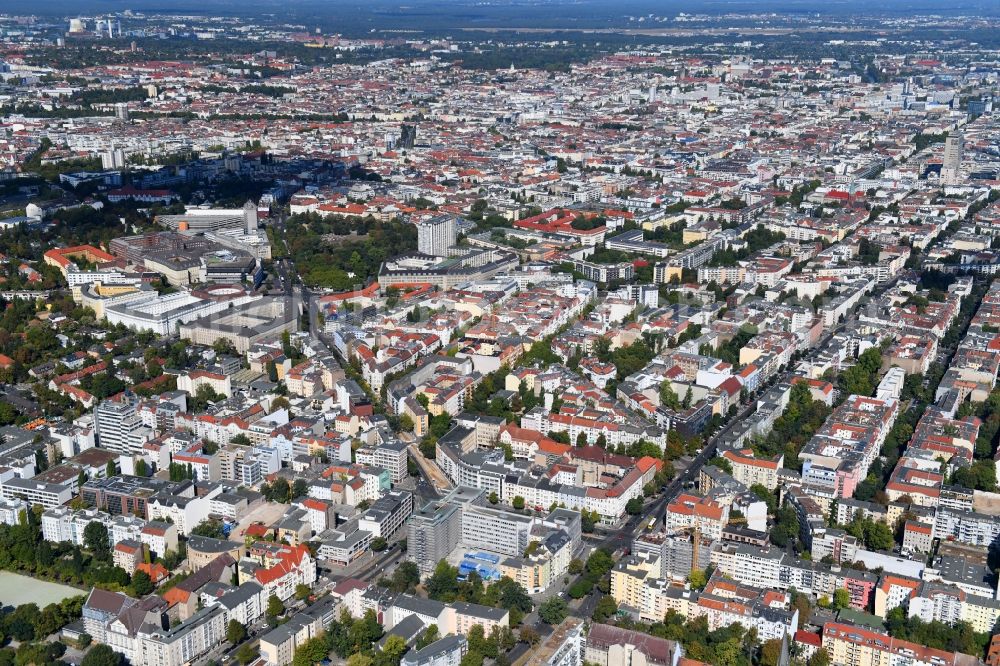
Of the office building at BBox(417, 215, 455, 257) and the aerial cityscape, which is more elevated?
the office building at BBox(417, 215, 455, 257)

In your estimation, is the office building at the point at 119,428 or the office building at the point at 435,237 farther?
the office building at the point at 435,237

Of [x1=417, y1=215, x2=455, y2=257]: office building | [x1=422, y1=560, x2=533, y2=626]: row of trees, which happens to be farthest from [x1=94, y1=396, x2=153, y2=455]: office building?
[x1=417, y1=215, x2=455, y2=257]: office building

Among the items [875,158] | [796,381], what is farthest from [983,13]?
[796,381]

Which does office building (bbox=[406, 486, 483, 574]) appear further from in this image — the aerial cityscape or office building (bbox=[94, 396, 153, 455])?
office building (bbox=[94, 396, 153, 455])

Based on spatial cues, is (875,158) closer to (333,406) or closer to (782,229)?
(782,229)

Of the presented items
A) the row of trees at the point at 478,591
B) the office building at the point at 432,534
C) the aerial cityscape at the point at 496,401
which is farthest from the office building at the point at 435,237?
the row of trees at the point at 478,591

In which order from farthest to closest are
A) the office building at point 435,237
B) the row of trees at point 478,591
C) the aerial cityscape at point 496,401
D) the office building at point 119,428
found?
the office building at point 435,237
the office building at point 119,428
the row of trees at point 478,591
the aerial cityscape at point 496,401

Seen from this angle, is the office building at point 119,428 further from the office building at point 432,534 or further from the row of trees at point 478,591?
the row of trees at point 478,591

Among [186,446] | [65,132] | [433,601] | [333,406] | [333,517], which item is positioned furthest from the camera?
[65,132]
